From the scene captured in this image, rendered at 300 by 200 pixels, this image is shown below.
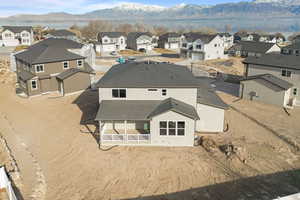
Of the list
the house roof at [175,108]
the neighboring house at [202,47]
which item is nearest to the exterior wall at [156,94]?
the house roof at [175,108]

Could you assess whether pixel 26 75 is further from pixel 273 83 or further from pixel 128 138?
pixel 273 83

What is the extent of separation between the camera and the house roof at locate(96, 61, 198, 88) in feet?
75.8

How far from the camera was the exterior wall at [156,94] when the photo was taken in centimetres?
2314

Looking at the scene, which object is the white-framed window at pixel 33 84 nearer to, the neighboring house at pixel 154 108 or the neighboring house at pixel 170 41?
the neighboring house at pixel 154 108

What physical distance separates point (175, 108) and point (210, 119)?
5377 mm

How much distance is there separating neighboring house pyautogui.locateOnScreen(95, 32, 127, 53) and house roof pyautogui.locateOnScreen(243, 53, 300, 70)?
5603 centimetres

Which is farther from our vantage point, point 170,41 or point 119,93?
point 170,41

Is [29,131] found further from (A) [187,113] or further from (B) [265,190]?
(B) [265,190]

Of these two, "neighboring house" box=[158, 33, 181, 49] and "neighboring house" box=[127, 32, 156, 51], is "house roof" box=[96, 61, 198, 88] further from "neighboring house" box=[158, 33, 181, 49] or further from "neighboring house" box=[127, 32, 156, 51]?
"neighboring house" box=[158, 33, 181, 49]

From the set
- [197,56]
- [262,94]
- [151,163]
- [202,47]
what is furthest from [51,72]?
[202,47]

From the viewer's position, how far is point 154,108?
22.3 m

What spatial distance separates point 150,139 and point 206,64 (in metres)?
47.0

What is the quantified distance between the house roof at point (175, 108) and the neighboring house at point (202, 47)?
49.8m

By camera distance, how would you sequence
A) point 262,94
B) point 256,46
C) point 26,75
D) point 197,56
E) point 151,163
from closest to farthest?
point 151,163 < point 262,94 < point 26,75 < point 197,56 < point 256,46
